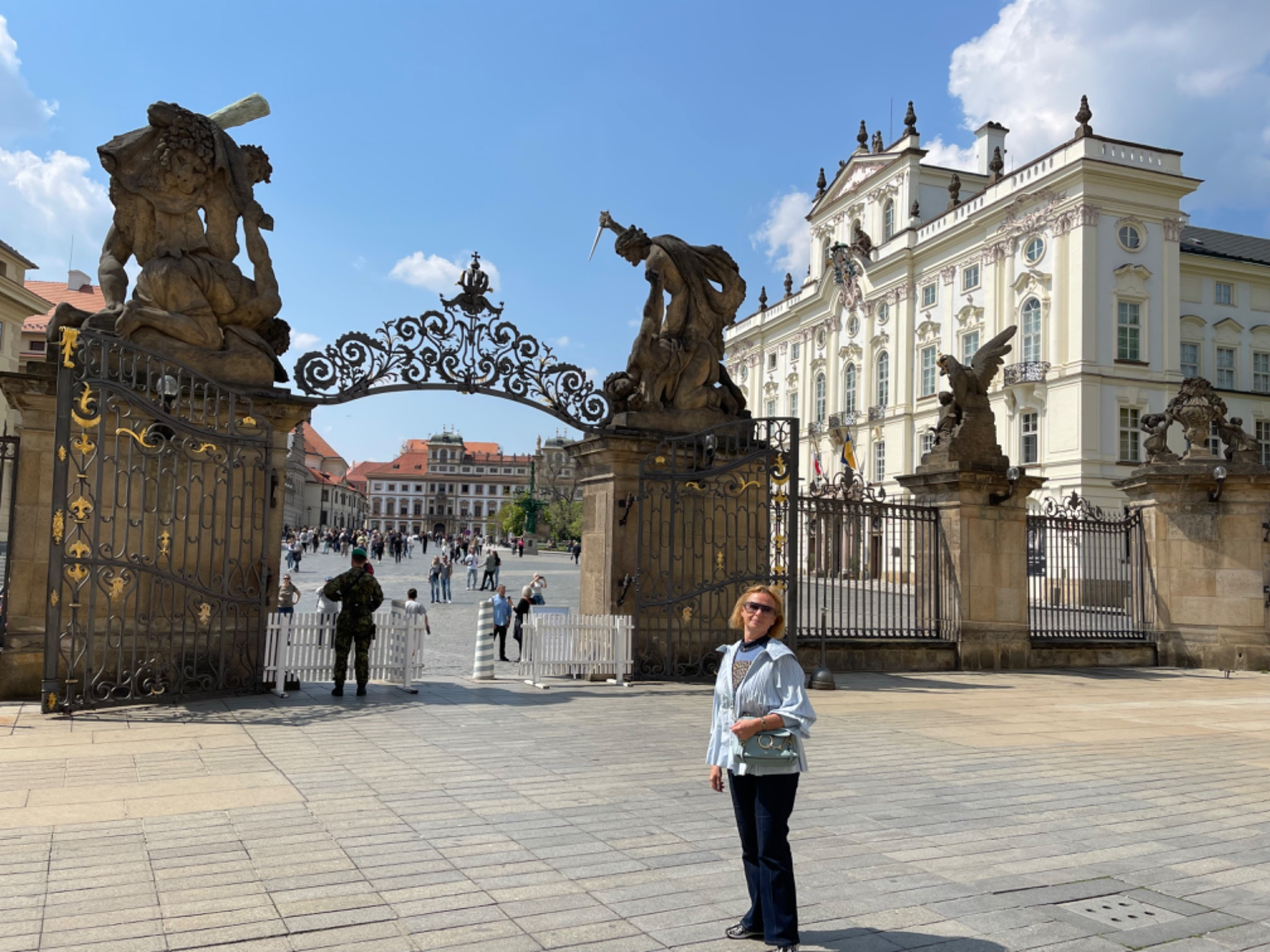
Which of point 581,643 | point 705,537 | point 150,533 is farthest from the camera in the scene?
point 705,537

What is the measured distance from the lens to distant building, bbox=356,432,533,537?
16288 centimetres

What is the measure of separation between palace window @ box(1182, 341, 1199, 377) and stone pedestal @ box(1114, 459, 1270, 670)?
28.8 meters

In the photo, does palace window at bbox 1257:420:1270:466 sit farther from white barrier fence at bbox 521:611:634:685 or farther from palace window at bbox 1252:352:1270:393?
white barrier fence at bbox 521:611:634:685

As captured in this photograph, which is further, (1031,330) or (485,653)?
(1031,330)

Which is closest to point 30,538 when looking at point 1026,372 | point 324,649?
point 324,649

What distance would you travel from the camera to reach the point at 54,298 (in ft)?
179

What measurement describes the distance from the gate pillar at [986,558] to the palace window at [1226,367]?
3333cm

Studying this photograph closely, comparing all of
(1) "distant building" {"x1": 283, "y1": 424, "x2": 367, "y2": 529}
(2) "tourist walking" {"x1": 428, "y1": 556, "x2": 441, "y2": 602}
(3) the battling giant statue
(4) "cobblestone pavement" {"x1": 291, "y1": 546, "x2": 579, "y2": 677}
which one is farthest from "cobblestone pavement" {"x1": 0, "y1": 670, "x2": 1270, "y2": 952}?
(1) "distant building" {"x1": 283, "y1": 424, "x2": 367, "y2": 529}

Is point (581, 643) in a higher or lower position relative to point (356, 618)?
lower

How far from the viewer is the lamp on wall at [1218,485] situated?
51.8ft

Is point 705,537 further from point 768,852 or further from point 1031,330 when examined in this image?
point 1031,330

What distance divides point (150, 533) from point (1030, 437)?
36.2 metres

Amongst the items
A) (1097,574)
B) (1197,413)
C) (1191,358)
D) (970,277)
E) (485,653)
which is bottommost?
(485,653)

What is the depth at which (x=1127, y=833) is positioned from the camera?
568 centimetres
